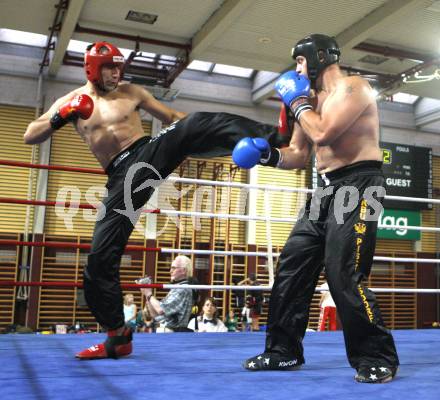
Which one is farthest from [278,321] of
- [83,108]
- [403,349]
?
[83,108]

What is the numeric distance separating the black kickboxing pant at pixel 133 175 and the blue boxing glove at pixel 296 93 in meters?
0.19

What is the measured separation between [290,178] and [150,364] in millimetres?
8187

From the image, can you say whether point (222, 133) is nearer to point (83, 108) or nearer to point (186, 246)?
point (83, 108)

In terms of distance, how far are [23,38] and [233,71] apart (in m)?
3.74

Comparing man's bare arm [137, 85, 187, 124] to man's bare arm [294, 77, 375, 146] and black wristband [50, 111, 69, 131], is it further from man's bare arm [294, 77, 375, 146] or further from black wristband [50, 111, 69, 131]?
man's bare arm [294, 77, 375, 146]

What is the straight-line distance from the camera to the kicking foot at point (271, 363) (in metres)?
2.04

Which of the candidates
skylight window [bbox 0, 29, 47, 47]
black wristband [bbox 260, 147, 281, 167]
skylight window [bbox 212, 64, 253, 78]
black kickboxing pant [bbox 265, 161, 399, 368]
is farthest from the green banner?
black wristband [bbox 260, 147, 281, 167]

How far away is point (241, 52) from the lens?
25.7ft

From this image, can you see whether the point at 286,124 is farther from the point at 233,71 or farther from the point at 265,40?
the point at 233,71

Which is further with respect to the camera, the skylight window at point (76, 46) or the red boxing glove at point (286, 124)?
the skylight window at point (76, 46)

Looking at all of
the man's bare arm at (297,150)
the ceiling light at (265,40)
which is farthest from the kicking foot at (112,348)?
the ceiling light at (265,40)

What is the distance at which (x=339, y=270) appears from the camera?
6.32ft

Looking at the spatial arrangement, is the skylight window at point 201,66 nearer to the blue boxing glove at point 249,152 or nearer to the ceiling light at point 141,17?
the ceiling light at point 141,17

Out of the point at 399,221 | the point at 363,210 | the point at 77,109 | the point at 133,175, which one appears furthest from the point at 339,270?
the point at 399,221
